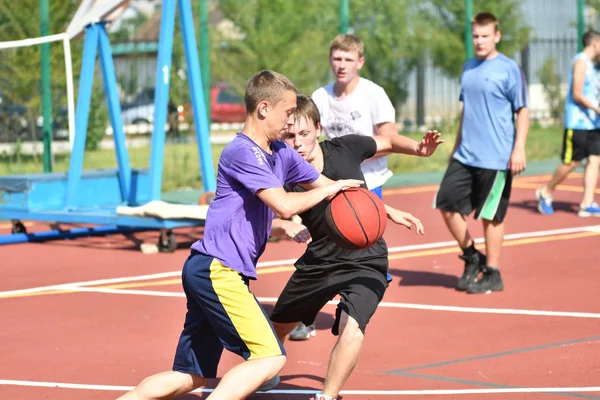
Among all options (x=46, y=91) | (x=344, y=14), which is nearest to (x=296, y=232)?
(x=46, y=91)

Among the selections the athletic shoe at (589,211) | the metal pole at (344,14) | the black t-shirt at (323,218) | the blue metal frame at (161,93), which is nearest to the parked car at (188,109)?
the metal pole at (344,14)

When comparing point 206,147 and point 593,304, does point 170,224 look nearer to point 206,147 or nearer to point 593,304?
point 206,147

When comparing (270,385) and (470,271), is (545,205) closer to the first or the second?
(470,271)

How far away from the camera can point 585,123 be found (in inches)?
573

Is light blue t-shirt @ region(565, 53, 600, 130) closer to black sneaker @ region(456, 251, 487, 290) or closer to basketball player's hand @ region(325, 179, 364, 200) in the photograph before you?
black sneaker @ region(456, 251, 487, 290)

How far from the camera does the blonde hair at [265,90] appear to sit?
18.6 feet

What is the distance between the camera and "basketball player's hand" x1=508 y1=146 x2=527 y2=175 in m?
9.84

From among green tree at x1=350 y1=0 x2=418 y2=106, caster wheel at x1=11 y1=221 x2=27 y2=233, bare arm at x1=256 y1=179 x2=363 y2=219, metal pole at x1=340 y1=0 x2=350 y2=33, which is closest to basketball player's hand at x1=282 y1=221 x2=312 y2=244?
bare arm at x1=256 y1=179 x2=363 y2=219

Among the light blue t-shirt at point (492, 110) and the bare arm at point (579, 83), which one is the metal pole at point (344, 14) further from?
the light blue t-shirt at point (492, 110)

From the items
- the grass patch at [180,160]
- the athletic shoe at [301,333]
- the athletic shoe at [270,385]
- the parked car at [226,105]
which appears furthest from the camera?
the parked car at [226,105]

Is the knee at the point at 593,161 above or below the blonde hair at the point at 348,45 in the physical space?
below

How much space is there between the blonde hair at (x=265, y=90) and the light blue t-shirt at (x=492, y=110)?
454cm

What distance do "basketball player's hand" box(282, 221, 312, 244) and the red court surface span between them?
108cm

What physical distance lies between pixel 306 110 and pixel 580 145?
342 inches
